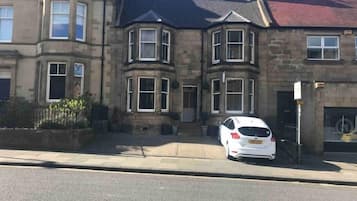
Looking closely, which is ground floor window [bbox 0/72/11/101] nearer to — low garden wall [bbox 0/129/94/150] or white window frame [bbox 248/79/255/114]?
low garden wall [bbox 0/129/94/150]

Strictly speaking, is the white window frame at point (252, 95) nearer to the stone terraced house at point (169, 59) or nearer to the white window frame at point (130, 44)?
the stone terraced house at point (169, 59)

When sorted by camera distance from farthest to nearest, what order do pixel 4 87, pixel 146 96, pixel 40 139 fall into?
1. pixel 4 87
2. pixel 146 96
3. pixel 40 139

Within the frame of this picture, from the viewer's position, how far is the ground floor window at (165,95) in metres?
23.9

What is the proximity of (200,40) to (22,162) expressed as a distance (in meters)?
15.1

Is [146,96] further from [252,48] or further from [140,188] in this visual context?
[140,188]

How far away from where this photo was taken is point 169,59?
2456 cm

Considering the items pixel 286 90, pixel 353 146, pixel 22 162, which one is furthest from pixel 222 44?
pixel 22 162

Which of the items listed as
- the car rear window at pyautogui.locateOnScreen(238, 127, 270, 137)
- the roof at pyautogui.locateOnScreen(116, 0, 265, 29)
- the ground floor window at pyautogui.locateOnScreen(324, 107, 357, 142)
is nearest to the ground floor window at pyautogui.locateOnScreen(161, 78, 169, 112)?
the roof at pyautogui.locateOnScreen(116, 0, 265, 29)

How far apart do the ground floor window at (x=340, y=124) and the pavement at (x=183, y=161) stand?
1004 millimetres

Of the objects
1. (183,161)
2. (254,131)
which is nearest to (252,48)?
(254,131)

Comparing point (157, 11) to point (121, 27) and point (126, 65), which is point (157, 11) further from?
point (126, 65)

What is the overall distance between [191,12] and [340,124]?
12.4 m

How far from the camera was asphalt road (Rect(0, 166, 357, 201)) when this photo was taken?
27.8ft

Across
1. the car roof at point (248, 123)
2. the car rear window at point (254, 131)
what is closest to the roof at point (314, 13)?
the car roof at point (248, 123)
